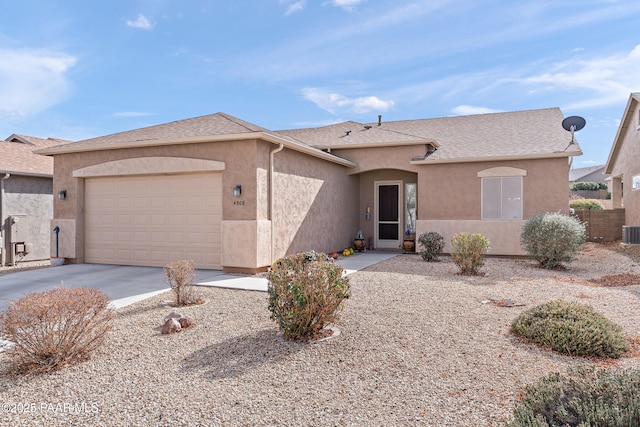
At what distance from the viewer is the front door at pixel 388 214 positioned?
609 inches

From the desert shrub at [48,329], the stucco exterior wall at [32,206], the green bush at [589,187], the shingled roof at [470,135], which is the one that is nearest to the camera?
the desert shrub at [48,329]

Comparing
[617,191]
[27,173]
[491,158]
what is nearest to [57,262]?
[27,173]

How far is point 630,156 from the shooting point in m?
17.1

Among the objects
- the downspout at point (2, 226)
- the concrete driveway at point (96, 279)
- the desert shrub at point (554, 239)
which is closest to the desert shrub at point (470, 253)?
the desert shrub at point (554, 239)

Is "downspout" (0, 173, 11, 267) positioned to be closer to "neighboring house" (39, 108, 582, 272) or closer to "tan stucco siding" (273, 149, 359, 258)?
"neighboring house" (39, 108, 582, 272)

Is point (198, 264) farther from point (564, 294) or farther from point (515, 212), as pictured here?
point (515, 212)

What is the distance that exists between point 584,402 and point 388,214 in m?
13.4

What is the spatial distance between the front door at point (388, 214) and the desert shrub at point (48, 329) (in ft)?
40.0

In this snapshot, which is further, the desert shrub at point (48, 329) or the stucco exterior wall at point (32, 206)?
the stucco exterior wall at point (32, 206)

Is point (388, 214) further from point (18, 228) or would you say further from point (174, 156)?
point (18, 228)

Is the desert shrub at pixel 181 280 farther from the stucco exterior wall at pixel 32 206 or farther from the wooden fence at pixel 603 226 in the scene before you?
the wooden fence at pixel 603 226

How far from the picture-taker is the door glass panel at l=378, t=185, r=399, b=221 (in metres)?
15.6

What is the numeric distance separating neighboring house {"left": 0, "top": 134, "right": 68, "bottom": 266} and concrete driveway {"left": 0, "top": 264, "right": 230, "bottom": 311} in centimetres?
286

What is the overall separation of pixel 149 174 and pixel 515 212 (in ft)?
36.3
